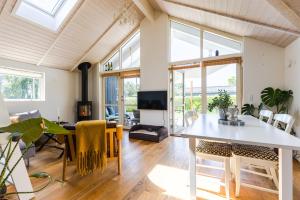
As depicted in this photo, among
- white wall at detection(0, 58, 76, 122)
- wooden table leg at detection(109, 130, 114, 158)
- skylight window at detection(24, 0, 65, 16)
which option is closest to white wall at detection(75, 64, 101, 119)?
white wall at detection(0, 58, 76, 122)

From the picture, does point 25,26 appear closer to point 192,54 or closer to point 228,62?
point 192,54

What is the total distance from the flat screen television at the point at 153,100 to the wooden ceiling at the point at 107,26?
2.12 m

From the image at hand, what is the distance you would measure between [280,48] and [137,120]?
418 cm

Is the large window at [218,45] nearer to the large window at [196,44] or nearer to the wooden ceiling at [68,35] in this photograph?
the large window at [196,44]

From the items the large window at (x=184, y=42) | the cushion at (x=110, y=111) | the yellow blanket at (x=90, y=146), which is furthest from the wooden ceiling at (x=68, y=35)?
the yellow blanket at (x=90, y=146)

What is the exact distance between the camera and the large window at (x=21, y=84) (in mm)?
4016

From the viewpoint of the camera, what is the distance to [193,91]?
482cm

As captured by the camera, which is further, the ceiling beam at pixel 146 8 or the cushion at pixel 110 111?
the cushion at pixel 110 111

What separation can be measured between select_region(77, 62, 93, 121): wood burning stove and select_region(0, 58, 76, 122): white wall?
41 cm

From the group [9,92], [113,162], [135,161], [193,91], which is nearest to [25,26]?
[9,92]

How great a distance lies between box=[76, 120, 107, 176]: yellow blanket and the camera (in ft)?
6.54

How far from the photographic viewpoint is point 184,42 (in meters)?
4.64

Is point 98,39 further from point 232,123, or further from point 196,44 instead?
point 232,123

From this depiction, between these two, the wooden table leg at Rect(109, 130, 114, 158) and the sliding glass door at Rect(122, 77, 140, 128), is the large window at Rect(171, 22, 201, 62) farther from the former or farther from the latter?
the wooden table leg at Rect(109, 130, 114, 158)
